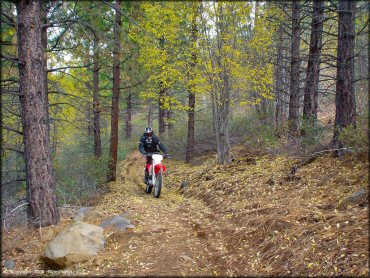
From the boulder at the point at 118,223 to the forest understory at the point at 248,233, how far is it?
0.54 feet

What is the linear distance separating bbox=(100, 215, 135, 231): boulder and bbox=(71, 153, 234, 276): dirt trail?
0.50 ft

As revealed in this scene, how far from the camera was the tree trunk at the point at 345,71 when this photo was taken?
19.6 feet

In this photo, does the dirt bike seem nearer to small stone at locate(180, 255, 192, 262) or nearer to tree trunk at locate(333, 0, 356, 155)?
small stone at locate(180, 255, 192, 262)

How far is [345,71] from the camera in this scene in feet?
20.1

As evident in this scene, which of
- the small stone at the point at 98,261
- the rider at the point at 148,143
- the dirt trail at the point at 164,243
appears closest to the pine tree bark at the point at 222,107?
the rider at the point at 148,143

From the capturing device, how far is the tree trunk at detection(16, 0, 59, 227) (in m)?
5.02

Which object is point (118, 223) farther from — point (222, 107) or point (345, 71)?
point (222, 107)

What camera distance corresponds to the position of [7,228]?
Result: 5.28m

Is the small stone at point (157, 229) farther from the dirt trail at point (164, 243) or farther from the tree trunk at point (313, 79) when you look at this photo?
the tree trunk at point (313, 79)

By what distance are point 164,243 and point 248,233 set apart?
1.34 metres

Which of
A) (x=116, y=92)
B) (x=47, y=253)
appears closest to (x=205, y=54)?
(x=116, y=92)

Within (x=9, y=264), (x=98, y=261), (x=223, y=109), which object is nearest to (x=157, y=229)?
(x=98, y=261)

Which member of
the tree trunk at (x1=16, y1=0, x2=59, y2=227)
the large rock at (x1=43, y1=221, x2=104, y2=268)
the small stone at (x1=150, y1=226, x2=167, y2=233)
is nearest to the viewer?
the large rock at (x1=43, y1=221, x2=104, y2=268)

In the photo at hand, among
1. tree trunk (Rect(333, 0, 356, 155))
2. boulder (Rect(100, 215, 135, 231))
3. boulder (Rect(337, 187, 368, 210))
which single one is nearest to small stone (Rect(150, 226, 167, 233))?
boulder (Rect(100, 215, 135, 231))
